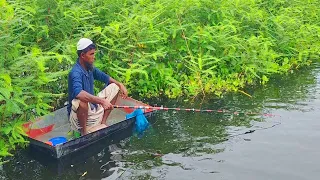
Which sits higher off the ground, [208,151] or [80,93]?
[80,93]

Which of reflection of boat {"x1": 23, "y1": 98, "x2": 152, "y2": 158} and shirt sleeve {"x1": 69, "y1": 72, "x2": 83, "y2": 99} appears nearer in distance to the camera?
reflection of boat {"x1": 23, "y1": 98, "x2": 152, "y2": 158}

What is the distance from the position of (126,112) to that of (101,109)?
1452 millimetres

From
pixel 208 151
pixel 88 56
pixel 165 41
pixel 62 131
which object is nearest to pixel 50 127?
pixel 62 131

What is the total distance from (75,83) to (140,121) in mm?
1709

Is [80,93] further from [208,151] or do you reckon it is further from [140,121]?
[208,151]

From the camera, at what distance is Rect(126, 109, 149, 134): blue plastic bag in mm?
8586

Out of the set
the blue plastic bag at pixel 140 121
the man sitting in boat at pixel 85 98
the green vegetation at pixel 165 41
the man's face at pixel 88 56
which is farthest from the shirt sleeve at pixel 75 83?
the blue plastic bag at pixel 140 121

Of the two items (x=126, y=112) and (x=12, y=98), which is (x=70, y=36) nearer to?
(x=126, y=112)

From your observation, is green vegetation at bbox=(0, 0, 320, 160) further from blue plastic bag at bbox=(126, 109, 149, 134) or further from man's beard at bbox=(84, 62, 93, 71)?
blue plastic bag at bbox=(126, 109, 149, 134)

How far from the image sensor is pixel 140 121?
865 cm

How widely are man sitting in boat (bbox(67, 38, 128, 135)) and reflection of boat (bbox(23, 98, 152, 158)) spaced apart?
0.24 m

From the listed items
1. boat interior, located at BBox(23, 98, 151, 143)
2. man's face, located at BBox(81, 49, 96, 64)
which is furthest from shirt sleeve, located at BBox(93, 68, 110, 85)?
boat interior, located at BBox(23, 98, 151, 143)

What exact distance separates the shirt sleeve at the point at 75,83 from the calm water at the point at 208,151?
1.09 m

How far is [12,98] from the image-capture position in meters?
6.95
